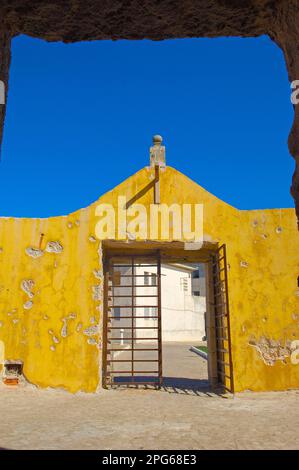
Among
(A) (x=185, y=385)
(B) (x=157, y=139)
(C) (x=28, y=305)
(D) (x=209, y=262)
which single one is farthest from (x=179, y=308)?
(C) (x=28, y=305)

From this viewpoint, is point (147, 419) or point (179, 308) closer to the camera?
point (147, 419)

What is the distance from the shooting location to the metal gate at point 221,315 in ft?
24.5

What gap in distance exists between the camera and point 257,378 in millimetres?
7312

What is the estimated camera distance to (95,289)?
24.9 feet

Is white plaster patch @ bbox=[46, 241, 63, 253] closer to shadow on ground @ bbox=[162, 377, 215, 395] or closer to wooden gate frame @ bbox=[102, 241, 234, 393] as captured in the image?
wooden gate frame @ bbox=[102, 241, 234, 393]

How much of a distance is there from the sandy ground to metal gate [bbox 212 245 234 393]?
530 millimetres

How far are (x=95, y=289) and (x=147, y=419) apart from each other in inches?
115

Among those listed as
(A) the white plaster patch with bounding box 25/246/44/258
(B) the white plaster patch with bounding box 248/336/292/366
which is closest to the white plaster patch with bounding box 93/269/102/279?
(A) the white plaster patch with bounding box 25/246/44/258

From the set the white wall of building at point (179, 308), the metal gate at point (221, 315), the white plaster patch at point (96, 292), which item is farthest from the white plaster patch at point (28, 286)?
the white wall of building at point (179, 308)

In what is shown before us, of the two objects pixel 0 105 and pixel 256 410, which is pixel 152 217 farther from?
pixel 0 105

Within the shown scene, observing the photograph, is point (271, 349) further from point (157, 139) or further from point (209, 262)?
point (157, 139)

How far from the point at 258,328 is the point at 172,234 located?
8.10ft

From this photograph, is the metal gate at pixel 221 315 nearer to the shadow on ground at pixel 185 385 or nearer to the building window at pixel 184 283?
the shadow on ground at pixel 185 385

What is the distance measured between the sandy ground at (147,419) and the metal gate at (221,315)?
20.9 inches
